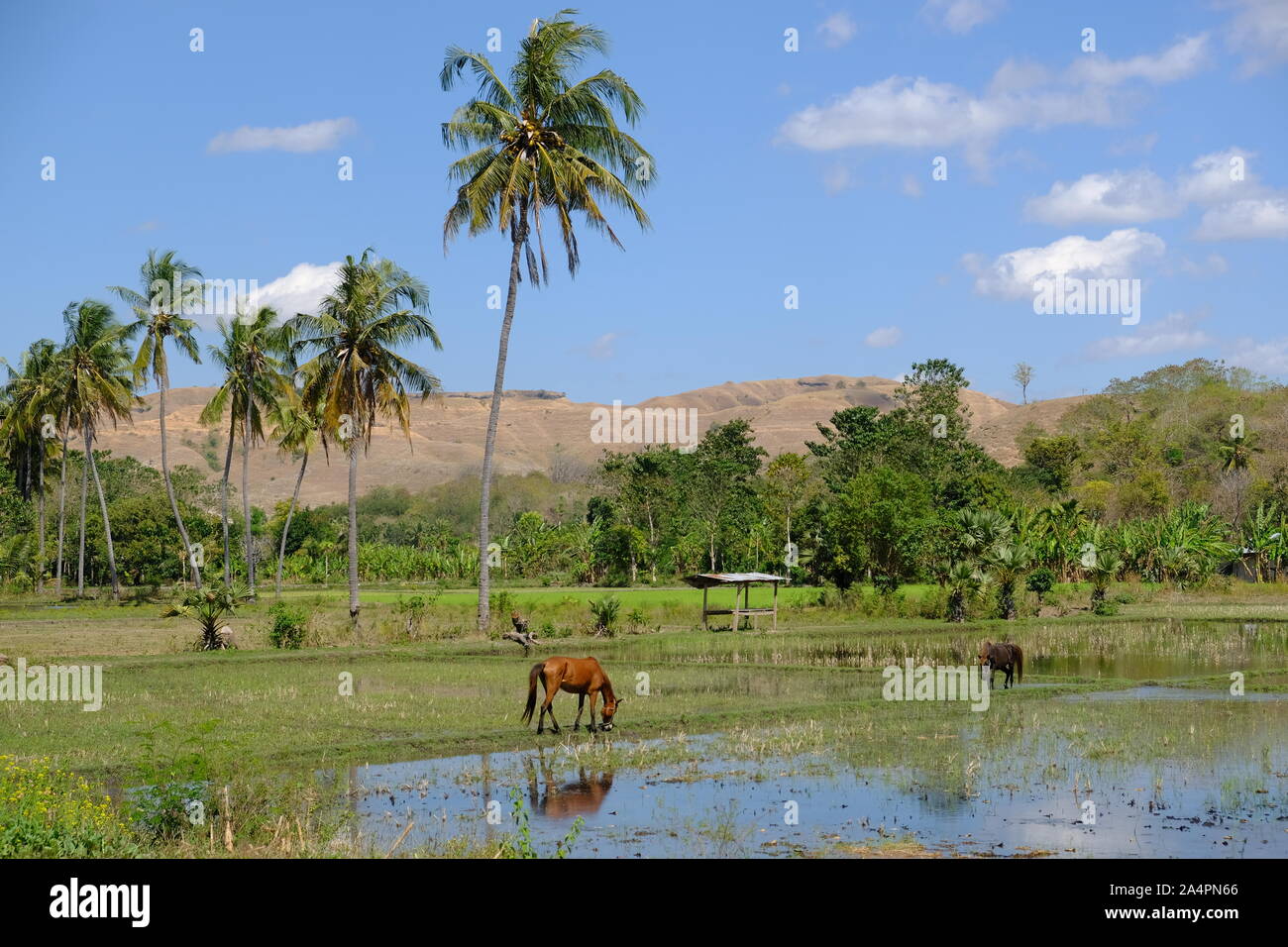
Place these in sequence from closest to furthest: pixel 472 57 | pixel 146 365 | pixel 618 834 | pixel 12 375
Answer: pixel 618 834 < pixel 472 57 < pixel 146 365 < pixel 12 375

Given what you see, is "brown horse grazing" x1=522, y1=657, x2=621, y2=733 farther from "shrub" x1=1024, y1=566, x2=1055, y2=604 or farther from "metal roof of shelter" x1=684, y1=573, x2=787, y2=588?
"shrub" x1=1024, y1=566, x2=1055, y2=604

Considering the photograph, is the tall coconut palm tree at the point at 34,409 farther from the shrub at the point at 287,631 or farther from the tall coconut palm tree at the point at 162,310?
the shrub at the point at 287,631

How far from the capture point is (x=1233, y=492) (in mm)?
74250

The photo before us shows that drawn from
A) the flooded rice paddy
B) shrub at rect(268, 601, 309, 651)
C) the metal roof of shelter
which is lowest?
the flooded rice paddy

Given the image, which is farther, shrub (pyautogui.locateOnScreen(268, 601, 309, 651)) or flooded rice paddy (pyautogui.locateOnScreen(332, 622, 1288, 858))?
shrub (pyautogui.locateOnScreen(268, 601, 309, 651))

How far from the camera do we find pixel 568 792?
47.5ft

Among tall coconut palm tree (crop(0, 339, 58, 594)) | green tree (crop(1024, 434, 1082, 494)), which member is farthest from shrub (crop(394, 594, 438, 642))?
green tree (crop(1024, 434, 1082, 494))

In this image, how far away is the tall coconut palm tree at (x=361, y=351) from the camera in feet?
127

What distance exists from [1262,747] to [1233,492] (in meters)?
63.0

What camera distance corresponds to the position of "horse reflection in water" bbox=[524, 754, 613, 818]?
44.3 ft

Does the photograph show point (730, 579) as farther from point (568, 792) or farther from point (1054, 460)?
point (1054, 460)

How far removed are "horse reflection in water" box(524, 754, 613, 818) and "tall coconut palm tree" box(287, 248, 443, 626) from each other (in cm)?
2354
